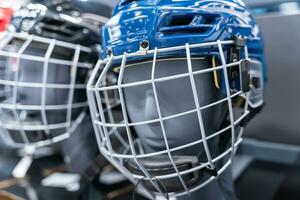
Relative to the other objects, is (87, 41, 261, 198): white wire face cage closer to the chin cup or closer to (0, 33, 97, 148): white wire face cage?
the chin cup

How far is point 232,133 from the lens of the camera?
62cm

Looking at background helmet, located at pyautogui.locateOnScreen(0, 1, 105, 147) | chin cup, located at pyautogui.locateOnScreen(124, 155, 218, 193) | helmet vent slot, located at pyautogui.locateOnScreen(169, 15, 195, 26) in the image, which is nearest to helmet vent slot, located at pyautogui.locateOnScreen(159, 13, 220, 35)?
helmet vent slot, located at pyautogui.locateOnScreen(169, 15, 195, 26)

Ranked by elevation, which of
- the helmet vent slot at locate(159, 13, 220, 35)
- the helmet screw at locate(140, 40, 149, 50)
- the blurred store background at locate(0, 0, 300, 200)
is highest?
the helmet vent slot at locate(159, 13, 220, 35)

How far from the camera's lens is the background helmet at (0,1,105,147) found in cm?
88

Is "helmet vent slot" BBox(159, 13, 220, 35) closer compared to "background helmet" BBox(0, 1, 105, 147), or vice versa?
"helmet vent slot" BBox(159, 13, 220, 35)

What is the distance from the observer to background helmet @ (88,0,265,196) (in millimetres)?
596

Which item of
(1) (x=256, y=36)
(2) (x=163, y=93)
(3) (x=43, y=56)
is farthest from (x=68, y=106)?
(1) (x=256, y=36)

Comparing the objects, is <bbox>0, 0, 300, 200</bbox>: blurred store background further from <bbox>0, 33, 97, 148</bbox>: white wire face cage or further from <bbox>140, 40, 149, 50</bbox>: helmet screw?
<bbox>140, 40, 149, 50</bbox>: helmet screw

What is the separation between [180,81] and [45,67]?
1.28 feet

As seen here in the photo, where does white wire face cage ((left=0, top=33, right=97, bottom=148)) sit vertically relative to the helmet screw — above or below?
below

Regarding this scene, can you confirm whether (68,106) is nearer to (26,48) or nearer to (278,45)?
(26,48)

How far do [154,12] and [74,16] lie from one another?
0.37m

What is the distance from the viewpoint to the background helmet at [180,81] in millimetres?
596

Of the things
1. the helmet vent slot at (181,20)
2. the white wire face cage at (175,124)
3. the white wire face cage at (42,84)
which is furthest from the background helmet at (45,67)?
the helmet vent slot at (181,20)
